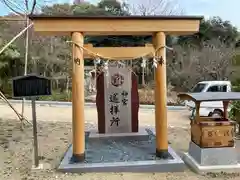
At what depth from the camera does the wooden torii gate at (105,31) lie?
5410 mm

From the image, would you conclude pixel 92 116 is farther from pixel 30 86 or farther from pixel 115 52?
pixel 30 86

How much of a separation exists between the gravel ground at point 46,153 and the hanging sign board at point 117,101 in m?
1.21

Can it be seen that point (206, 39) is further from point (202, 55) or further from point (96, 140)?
point (96, 140)

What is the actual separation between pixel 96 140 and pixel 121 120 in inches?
39.2

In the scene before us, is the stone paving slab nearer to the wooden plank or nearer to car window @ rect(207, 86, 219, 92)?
the wooden plank

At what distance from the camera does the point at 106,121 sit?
810 centimetres

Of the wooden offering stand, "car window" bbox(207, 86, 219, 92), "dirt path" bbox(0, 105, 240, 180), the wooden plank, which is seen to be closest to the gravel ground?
"dirt path" bbox(0, 105, 240, 180)

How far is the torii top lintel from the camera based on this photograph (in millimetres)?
5395

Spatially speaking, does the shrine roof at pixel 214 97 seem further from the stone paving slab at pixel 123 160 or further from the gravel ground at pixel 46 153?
the gravel ground at pixel 46 153

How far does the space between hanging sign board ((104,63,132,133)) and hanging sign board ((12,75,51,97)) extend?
302 cm

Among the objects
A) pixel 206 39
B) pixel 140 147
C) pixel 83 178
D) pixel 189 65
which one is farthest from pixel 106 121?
pixel 206 39

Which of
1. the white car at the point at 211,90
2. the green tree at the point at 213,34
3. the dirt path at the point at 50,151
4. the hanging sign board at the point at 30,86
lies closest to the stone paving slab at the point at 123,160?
the dirt path at the point at 50,151

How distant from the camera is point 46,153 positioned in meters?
6.61

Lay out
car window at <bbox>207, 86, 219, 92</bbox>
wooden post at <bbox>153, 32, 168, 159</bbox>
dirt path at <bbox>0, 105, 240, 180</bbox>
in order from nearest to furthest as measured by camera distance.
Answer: dirt path at <bbox>0, 105, 240, 180</bbox> → wooden post at <bbox>153, 32, 168, 159</bbox> → car window at <bbox>207, 86, 219, 92</bbox>
